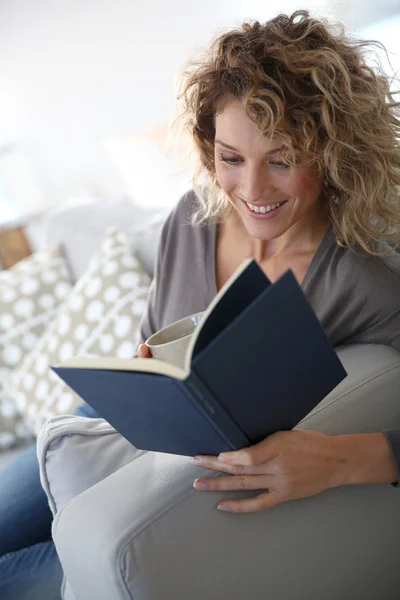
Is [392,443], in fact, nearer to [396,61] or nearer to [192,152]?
[192,152]

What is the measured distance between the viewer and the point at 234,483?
873 millimetres

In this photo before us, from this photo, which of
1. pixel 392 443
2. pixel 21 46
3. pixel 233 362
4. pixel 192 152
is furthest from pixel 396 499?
pixel 21 46

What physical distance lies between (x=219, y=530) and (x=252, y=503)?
0.06 meters

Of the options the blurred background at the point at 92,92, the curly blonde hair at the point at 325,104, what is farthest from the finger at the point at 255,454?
the blurred background at the point at 92,92

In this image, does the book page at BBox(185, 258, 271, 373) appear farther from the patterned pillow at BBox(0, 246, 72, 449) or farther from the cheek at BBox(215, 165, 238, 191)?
the patterned pillow at BBox(0, 246, 72, 449)

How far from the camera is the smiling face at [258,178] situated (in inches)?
44.6

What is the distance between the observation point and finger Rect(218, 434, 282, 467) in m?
0.84

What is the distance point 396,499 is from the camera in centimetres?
102

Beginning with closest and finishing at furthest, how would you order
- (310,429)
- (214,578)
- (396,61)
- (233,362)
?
(233,362)
(214,578)
(310,429)
(396,61)

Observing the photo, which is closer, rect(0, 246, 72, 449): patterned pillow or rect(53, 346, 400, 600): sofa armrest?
rect(53, 346, 400, 600): sofa armrest

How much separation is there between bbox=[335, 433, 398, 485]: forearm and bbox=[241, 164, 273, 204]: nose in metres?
0.44

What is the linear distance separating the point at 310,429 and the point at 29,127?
10.1 ft

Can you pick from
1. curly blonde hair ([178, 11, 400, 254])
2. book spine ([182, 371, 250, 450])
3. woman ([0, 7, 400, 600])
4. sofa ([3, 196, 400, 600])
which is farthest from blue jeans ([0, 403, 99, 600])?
curly blonde hair ([178, 11, 400, 254])

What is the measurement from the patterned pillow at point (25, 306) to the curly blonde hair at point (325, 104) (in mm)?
1065
